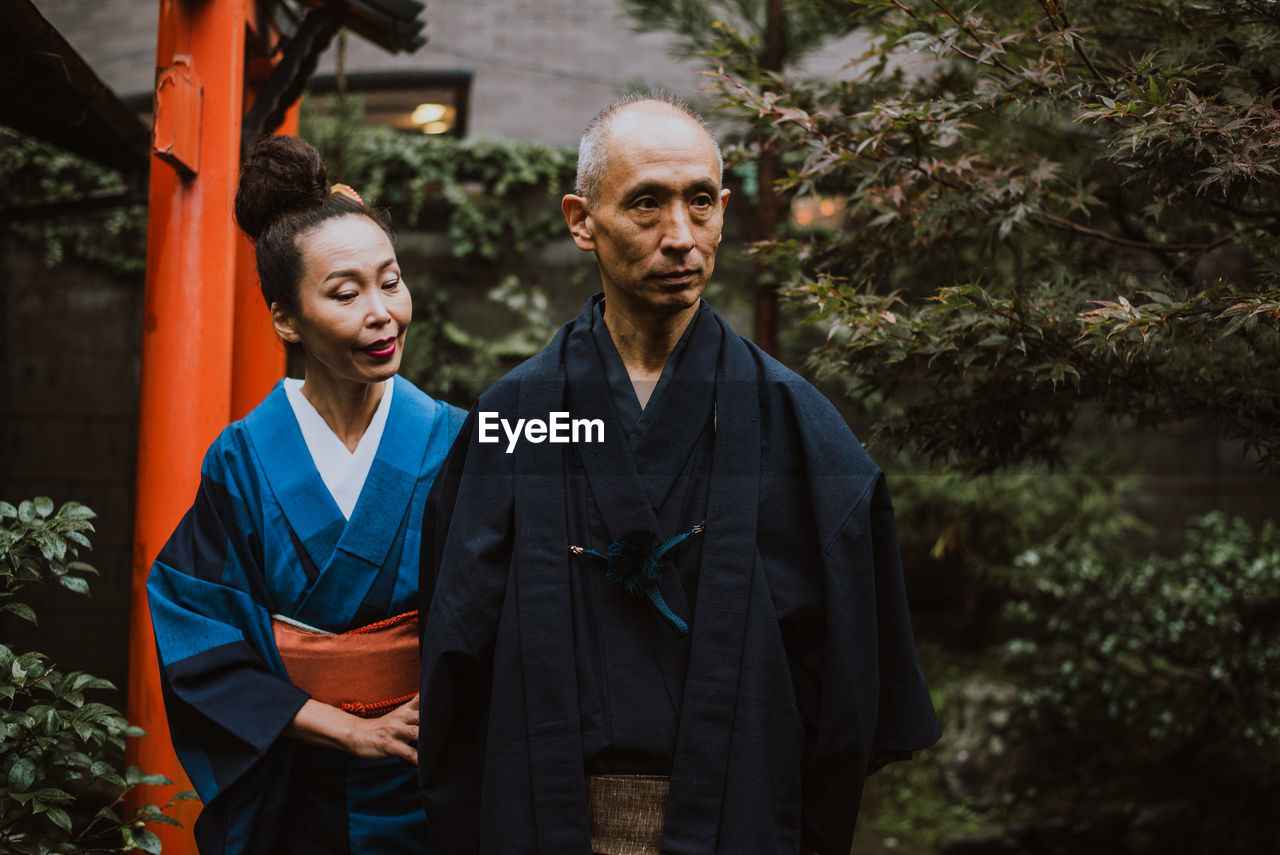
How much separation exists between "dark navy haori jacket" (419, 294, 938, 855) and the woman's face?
44cm

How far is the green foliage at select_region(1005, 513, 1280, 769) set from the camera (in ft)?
14.3

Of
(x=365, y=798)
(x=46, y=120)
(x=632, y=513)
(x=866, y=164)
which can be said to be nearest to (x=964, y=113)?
(x=866, y=164)

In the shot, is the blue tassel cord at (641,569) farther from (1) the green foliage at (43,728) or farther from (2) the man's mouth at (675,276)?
(1) the green foliage at (43,728)

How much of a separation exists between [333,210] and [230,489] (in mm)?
710

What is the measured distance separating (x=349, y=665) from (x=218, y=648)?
11.2 inches

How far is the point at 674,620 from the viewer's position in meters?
1.74

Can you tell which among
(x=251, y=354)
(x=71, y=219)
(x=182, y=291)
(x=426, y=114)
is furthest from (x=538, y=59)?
(x=182, y=291)

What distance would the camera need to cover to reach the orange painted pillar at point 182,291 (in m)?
2.92

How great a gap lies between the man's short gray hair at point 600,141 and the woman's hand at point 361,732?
1185mm

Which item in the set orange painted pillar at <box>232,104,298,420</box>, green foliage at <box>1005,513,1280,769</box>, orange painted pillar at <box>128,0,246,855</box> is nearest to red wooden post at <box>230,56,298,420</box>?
orange painted pillar at <box>232,104,298,420</box>

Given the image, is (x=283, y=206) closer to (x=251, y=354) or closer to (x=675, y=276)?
(x=675, y=276)

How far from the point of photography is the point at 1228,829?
14.6 feet

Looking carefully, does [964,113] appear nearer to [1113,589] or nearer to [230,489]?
[230,489]

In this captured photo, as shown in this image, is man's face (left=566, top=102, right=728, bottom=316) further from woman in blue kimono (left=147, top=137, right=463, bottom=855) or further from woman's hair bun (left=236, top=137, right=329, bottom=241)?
woman's hair bun (left=236, top=137, right=329, bottom=241)
